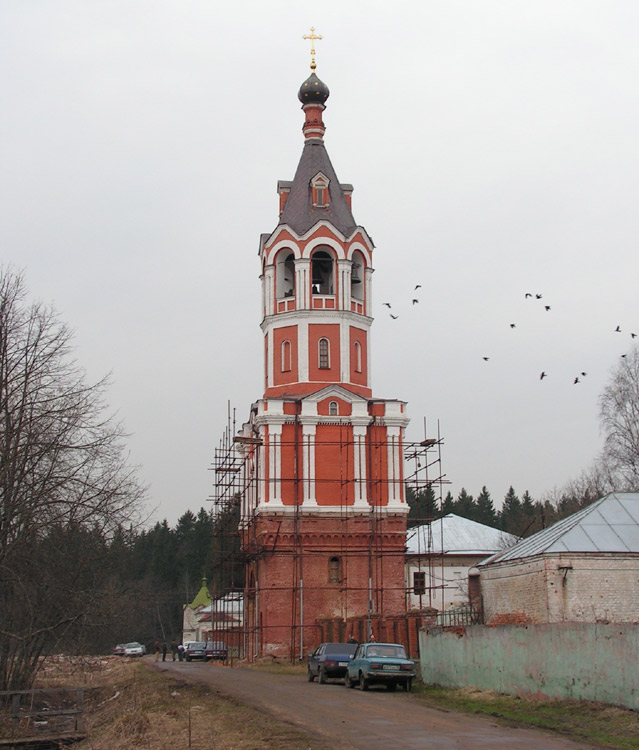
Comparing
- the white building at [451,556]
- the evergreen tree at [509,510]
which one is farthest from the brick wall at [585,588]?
the evergreen tree at [509,510]

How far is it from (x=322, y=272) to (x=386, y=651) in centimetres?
2225

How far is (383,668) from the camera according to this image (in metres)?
23.5

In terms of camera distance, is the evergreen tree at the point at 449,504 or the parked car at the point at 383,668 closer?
the parked car at the point at 383,668

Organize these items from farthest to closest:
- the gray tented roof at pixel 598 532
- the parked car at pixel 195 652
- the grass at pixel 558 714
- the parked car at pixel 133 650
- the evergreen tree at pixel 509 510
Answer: the evergreen tree at pixel 509 510
the parked car at pixel 133 650
the parked car at pixel 195 652
the gray tented roof at pixel 598 532
the grass at pixel 558 714

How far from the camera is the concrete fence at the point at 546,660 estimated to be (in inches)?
674

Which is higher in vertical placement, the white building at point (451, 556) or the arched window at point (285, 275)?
the arched window at point (285, 275)

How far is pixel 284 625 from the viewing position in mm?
39062

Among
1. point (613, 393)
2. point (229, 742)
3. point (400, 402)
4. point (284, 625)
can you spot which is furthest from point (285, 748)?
point (613, 393)

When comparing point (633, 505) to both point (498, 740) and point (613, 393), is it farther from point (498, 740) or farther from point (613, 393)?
point (613, 393)

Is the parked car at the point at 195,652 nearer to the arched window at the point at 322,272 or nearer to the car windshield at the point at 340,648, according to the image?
the arched window at the point at 322,272

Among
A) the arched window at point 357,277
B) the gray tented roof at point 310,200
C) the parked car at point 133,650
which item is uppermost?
the gray tented roof at point 310,200

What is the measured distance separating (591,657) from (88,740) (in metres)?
8.94

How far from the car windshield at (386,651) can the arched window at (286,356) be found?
1910 centimetres

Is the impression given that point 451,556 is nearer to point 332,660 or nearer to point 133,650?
point 133,650
